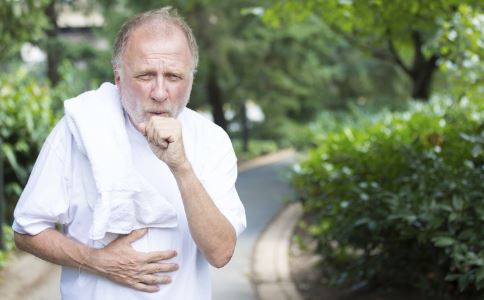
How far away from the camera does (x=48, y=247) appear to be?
2.12 meters

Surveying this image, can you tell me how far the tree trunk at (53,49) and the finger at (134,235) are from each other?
43.3 ft

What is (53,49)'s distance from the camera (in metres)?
16.3

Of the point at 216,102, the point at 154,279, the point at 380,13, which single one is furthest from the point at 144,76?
the point at 216,102

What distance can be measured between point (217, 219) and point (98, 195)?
14.4 inches

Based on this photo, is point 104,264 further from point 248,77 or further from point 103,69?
point 248,77

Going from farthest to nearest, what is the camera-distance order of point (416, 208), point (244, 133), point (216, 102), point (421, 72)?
1. point (244, 133)
2. point (216, 102)
3. point (421, 72)
4. point (416, 208)

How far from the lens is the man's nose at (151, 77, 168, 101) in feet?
6.61

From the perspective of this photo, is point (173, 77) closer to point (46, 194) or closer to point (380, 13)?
point (46, 194)

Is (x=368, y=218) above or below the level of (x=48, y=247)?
below

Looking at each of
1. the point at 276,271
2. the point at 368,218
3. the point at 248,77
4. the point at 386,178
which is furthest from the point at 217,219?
the point at 248,77

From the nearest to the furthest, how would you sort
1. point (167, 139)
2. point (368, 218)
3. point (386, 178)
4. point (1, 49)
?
point (167, 139), point (368, 218), point (386, 178), point (1, 49)

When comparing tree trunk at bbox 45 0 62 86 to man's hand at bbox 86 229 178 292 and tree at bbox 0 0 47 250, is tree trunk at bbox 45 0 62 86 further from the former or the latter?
man's hand at bbox 86 229 178 292

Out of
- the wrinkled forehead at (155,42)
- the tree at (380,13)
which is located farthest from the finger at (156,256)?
the tree at (380,13)

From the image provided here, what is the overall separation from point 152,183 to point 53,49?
15.0m
